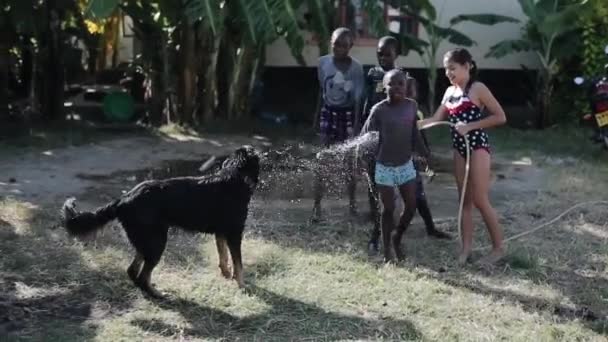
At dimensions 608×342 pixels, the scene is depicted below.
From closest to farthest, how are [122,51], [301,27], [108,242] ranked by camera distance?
[108,242] → [301,27] → [122,51]

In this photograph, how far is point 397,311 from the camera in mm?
4836

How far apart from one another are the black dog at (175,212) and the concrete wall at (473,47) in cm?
872

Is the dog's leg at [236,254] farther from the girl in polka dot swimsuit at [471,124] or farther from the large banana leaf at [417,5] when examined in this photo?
the large banana leaf at [417,5]

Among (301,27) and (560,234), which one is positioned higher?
(301,27)

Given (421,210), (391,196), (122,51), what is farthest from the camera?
(122,51)

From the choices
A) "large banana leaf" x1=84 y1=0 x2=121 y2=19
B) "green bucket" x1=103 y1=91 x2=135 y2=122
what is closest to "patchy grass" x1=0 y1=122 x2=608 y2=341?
"large banana leaf" x1=84 y1=0 x2=121 y2=19

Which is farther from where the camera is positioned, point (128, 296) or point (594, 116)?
point (594, 116)

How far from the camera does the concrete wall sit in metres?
13.6

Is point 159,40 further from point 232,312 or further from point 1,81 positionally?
point 232,312

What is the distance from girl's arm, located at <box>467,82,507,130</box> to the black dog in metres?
1.58

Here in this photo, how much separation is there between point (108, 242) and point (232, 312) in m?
1.70

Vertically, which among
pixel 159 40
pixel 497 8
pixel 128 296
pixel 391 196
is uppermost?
pixel 497 8

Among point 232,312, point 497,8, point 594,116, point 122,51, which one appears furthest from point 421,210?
point 122,51

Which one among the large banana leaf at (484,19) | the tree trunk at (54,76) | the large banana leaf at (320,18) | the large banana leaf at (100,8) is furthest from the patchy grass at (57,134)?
the large banana leaf at (484,19)
